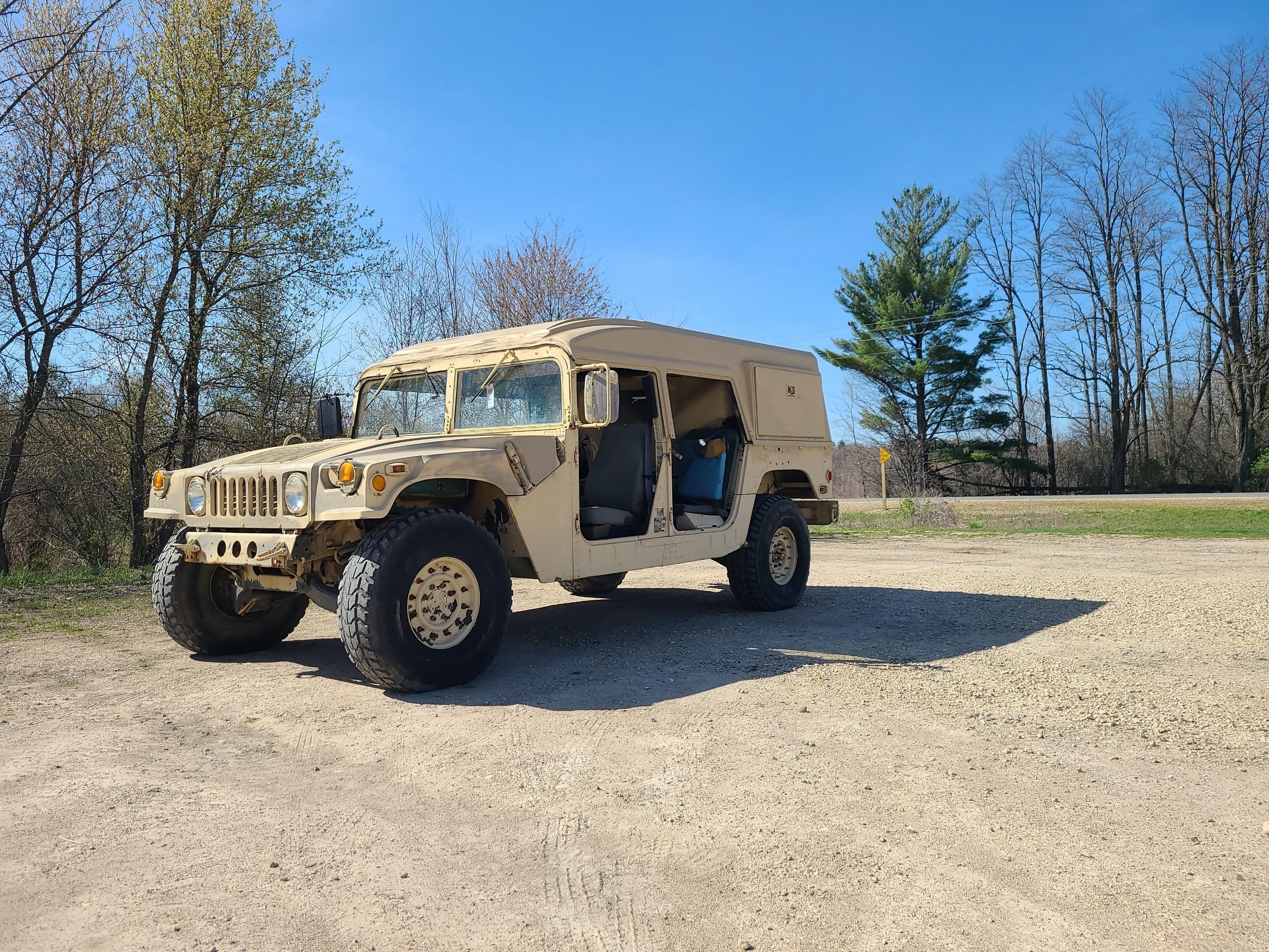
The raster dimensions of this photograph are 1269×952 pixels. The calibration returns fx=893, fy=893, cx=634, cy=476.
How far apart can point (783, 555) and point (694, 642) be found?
6.39ft

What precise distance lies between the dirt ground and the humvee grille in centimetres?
105

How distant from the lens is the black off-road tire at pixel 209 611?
19.2 feet

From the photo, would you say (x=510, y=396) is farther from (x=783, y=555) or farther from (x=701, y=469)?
(x=783, y=555)

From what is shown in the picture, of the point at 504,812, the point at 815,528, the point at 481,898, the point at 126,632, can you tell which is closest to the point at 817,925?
the point at 481,898

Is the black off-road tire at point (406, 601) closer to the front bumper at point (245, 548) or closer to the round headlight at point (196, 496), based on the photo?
the front bumper at point (245, 548)

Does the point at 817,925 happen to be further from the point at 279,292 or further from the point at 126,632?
the point at 279,292

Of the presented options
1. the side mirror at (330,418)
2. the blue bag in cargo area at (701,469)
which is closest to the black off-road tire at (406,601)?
the side mirror at (330,418)

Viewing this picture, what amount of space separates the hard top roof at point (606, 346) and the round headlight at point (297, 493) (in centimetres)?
201

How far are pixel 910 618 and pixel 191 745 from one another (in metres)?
5.55

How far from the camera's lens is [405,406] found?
277 inches

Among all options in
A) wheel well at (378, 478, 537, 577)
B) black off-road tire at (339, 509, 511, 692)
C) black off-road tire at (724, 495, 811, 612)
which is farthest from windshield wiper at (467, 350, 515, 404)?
black off-road tire at (724, 495, 811, 612)

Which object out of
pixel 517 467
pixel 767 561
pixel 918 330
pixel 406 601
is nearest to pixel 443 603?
pixel 406 601

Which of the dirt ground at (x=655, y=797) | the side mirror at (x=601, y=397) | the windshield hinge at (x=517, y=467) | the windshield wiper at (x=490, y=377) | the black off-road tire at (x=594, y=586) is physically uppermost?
the windshield wiper at (x=490, y=377)

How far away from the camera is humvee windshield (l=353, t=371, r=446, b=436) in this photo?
6.79 metres
